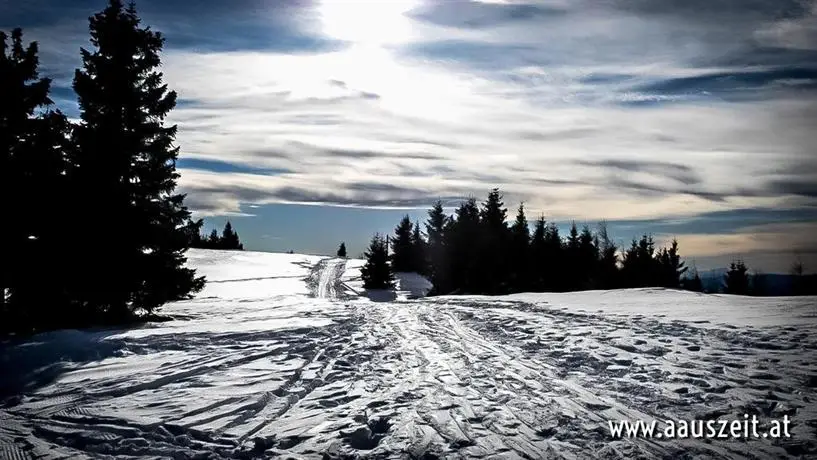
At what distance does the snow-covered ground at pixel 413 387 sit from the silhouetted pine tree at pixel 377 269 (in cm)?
3191

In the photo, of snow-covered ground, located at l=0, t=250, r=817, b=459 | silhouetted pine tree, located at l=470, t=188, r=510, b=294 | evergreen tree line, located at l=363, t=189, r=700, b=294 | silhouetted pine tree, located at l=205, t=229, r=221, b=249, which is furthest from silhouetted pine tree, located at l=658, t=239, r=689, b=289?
silhouetted pine tree, located at l=205, t=229, r=221, b=249

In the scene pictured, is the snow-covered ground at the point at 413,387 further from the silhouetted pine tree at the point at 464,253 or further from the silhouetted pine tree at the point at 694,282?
the silhouetted pine tree at the point at 694,282

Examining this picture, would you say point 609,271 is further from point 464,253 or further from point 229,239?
point 229,239

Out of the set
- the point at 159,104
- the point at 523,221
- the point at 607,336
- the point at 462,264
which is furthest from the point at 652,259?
the point at 159,104

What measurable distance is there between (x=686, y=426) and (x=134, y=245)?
16.2m

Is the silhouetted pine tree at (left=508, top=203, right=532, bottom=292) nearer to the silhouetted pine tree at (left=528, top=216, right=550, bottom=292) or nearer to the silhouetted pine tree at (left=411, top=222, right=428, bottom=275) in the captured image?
the silhouetted pine tree at (left=528, top=216, right=550, bottom=292)

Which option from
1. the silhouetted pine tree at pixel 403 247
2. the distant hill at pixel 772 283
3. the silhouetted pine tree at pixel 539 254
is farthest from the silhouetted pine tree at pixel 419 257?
the distant hill at pixel 772 283

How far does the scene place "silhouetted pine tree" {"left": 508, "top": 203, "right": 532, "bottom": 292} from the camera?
43.4m

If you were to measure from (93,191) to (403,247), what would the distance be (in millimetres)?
51889

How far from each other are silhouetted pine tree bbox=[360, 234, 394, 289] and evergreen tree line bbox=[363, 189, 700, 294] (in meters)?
0.10

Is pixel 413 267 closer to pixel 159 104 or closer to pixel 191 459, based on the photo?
pixel 159 104

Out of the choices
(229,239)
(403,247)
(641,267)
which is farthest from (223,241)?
(641,267)

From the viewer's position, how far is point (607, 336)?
35.6 feet

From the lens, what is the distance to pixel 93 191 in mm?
14844
